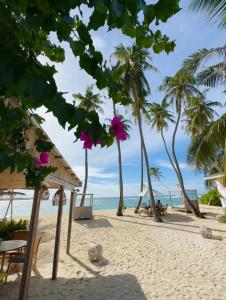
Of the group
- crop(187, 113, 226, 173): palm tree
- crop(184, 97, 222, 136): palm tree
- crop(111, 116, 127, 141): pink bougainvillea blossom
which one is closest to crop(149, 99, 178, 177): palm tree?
crop(184, 97, 222, 136): palm tree

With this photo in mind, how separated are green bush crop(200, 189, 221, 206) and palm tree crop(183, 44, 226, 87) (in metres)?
19.3

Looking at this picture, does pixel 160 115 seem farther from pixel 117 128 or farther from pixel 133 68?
pixel 117 128

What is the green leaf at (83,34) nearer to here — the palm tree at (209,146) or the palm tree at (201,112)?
the palm tree at (209,146)

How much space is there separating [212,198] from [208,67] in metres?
20.5

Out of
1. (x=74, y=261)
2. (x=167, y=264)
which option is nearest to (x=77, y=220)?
(x=74, y=261)

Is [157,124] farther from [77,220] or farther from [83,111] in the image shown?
[83,111]

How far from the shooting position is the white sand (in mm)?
5055

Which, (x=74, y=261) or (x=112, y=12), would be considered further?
(x=74, y=261)

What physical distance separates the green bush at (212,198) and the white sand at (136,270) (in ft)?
47.7

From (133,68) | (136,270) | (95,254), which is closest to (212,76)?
(136,270)

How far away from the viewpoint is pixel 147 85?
19.3 metres

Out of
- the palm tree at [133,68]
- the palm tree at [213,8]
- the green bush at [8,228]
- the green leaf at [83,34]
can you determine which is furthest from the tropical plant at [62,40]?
the palm tree at [133,68]

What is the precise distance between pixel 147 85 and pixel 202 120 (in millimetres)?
8091

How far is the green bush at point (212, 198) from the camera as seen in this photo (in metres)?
24.1
